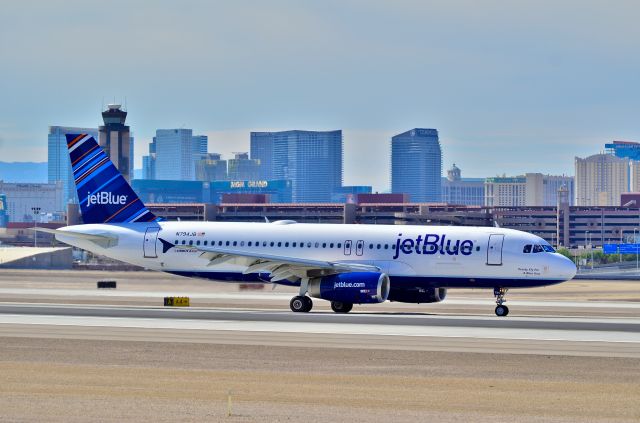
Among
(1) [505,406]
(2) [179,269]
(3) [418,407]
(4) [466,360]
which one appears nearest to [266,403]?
(3) [418,407]

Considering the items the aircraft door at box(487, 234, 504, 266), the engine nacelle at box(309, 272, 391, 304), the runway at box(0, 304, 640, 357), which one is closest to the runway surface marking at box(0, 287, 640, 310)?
the aircraft door at box(487, 234, 504, 266)

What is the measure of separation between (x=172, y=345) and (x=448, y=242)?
2303cm

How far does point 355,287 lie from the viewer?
60750 millimetres

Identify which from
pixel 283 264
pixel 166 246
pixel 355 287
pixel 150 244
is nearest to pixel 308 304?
pixel 283 264

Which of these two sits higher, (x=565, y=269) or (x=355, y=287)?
(x=565, y=269)

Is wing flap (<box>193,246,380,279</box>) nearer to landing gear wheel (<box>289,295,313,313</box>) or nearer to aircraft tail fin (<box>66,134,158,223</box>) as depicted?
landing gear wheel (<box>289,295,313,313</box>)

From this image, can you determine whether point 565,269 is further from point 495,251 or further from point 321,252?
point 321,252

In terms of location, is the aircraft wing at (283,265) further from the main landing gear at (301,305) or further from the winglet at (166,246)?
the winglet at (166,246)

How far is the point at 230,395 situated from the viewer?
31453 mm

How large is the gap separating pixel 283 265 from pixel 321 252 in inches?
114

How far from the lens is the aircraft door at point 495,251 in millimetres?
62062

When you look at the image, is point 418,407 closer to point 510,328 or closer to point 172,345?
point 172,345

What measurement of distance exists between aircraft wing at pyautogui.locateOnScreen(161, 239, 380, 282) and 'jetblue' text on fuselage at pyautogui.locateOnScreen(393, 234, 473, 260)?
1733 millimetres

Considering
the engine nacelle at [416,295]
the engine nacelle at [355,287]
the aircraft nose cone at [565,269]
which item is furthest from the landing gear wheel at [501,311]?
the engine nacelle at [355,287]
